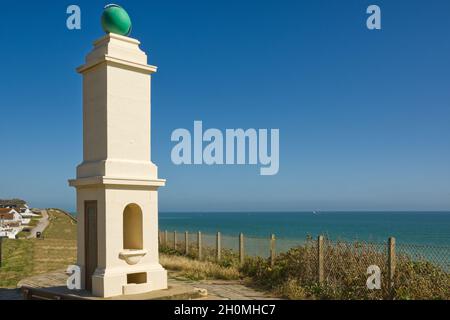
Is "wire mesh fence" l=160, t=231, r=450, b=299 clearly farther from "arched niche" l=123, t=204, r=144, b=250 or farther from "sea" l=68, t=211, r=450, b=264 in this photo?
"arched niche" l=123, t=204, r=144, b=250

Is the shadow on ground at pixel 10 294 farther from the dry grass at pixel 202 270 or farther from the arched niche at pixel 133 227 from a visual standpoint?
the dry grass at pixel 202 270

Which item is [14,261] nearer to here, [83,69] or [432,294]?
[83,69]

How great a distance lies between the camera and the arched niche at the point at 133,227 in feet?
35.9

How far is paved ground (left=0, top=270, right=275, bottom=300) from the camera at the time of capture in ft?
36.8

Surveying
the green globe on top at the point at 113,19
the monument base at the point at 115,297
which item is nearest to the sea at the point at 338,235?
the monument base at the point at 115,297

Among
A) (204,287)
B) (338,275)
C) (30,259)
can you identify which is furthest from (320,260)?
(30,259)

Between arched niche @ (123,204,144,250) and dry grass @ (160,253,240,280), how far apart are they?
12.5 ft

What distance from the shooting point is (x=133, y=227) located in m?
11.2

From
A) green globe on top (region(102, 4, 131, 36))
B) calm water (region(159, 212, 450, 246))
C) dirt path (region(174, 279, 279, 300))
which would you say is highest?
green globe on top (region(102, 4, 131, 36))

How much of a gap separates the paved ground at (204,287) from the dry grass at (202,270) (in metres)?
0.56

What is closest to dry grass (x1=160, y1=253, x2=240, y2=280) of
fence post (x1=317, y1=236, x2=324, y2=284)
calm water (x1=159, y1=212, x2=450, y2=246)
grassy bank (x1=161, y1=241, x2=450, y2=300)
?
grassy bank (x1=161, y1=241, x2=450, y2=300)

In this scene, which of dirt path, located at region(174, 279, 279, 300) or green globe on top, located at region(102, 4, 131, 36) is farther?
dirt path, located at region(174, 279, 279, 300)

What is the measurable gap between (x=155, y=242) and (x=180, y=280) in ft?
12.8

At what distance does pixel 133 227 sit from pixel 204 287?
3054 millimetres
